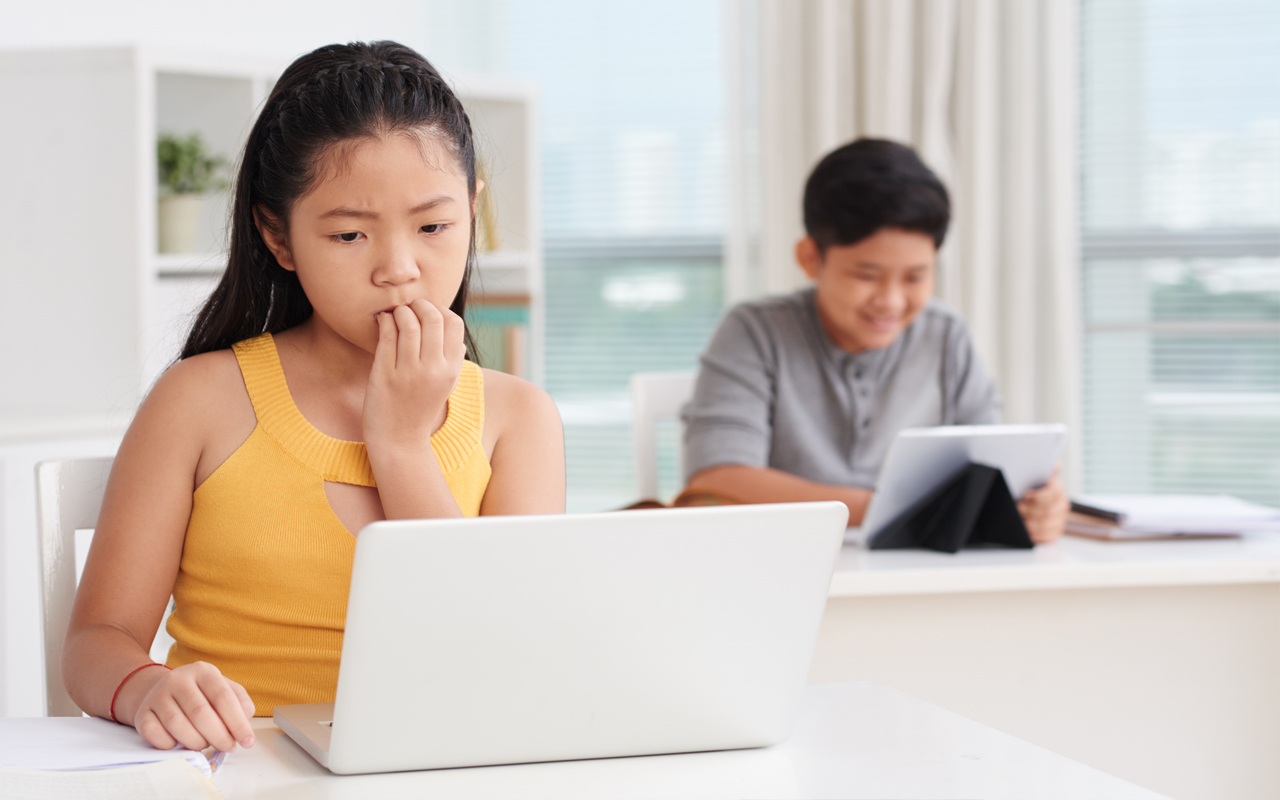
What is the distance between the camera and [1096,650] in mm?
1417

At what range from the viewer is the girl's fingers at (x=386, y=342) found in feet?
3.02

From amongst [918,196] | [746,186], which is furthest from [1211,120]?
[918,196]

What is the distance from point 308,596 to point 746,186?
2.34m

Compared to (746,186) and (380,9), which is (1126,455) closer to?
(746,186)

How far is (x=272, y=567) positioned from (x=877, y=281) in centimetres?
114

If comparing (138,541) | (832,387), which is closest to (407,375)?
(138,541)

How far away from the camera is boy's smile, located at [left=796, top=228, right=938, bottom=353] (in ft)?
5.86

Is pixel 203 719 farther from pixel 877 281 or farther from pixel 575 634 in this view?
pixel 877 281

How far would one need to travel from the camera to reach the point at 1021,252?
2957mm

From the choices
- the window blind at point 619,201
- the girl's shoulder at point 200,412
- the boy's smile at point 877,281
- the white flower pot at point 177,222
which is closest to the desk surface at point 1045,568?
the boy's smile at point 877,281

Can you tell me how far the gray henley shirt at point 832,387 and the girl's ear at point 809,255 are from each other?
10 centimetres

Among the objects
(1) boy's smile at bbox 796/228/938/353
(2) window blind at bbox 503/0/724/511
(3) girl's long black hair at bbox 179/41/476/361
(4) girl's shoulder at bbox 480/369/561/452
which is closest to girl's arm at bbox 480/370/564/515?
(4) girl's shoulder at bbox 480/369/561/452

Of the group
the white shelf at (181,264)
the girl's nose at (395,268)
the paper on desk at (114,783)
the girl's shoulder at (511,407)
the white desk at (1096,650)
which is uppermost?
the white shelf at (181,264)

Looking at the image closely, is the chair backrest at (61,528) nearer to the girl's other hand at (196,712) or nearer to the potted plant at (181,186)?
the girl's other hand at (196,712)
